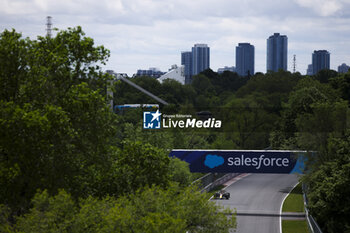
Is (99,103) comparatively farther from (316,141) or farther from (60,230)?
(316,141)

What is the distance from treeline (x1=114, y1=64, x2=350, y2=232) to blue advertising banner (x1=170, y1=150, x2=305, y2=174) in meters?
1.44

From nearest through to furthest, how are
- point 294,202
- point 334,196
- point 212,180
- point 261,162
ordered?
point 334,196, point 261,162, point 294,202, point 212,180

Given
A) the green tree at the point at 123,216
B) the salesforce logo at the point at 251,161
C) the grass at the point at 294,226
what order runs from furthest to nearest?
the salesforce logo at the point at 251,161
the grass at the point at 294,226
the green tree at the point at 123,216

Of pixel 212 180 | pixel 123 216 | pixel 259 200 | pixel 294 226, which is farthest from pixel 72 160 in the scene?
pixel 212 180

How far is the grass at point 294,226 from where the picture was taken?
43625 millimetres

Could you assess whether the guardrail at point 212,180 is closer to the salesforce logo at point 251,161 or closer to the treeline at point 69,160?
the salesforce logo at point 251,161

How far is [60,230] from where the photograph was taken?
61.2 feet

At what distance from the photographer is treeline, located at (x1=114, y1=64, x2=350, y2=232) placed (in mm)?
37312

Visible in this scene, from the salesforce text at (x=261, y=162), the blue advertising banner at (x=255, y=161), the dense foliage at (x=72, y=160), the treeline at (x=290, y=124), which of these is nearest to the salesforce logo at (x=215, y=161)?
the blue advertising banner at (x=255, y=161)

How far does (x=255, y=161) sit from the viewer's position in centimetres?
4953

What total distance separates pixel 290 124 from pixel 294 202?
48.7ft

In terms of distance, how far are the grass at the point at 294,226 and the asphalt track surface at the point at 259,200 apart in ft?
2.00

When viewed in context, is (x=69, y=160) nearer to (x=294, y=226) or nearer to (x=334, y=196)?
(x=334, y=196)

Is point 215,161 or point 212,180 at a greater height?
point 215,161
